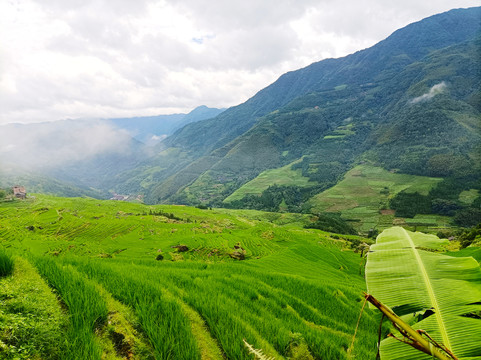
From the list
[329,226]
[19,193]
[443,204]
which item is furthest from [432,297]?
[443,204]

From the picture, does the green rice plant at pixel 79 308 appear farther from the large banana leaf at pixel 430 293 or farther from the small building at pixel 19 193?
the small building at pixel 19 193

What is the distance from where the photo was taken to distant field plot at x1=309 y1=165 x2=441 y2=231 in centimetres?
14275

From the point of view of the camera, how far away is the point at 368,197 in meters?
172

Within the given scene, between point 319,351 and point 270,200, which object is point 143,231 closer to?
point 319,351

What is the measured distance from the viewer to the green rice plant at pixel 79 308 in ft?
7.19

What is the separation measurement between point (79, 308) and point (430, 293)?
10.5 ft

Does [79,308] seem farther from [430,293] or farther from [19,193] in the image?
[19,193]

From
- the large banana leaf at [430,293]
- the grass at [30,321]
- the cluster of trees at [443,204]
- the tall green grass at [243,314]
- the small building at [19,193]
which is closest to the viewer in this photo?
the large banana leaf at [430,293]

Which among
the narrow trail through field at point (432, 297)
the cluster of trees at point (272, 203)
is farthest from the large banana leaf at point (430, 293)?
the cluster of trees at point (272, 203)

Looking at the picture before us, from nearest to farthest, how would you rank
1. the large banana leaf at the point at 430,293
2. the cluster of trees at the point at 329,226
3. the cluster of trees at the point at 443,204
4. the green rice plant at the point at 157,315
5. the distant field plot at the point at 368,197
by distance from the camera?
the large banana leaf at the point at 430,293
the green rice plant at the point at 157,315
the cluster of trees at the point at 329,226
the cluster of trees at the point at 443,204
the distant field plot at the point at 368,197

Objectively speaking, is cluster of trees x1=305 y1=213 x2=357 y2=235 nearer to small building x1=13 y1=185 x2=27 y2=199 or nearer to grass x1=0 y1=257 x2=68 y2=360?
small building x1=13 y1=185 x2=27 y2=199

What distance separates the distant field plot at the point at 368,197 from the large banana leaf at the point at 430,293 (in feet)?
468

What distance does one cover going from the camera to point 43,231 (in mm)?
46031

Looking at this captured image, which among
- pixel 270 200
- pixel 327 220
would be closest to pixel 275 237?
pixel 327 220
